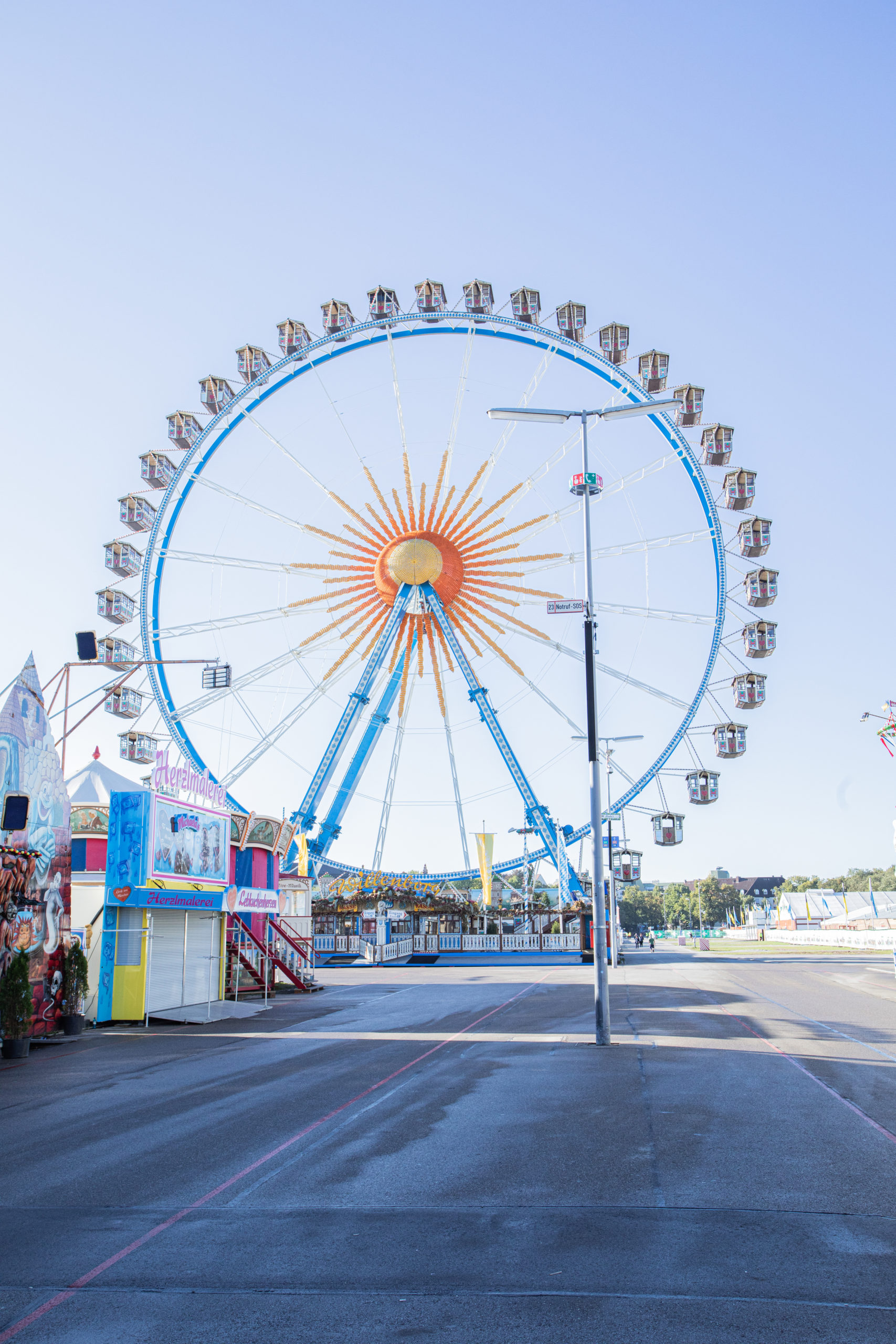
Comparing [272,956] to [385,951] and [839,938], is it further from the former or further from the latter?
[839,938]

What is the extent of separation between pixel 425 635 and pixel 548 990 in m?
14.5

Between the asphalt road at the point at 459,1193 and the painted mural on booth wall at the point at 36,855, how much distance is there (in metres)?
3.44

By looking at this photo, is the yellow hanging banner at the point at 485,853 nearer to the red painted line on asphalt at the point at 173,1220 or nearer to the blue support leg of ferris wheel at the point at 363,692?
the blue support leg of ferris wheel at the point at 363,692

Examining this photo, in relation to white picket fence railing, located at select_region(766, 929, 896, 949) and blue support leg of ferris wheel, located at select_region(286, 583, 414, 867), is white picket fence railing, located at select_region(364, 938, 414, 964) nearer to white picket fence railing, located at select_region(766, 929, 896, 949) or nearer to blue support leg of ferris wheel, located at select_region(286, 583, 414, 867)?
blue support leg of ferris wheel, located at select_region(286, 583, 414, 867)

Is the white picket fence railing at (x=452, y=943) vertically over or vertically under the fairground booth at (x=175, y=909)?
under

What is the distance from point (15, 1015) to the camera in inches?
698

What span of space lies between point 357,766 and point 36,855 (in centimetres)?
2087

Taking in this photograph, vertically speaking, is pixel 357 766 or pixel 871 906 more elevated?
pixel 357 766

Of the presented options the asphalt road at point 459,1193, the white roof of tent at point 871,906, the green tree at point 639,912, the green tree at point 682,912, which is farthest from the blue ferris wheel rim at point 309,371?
the green tree at point 682,912

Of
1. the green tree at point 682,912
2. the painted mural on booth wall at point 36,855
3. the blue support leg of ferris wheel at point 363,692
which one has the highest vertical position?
the blue support leg of ferris wheel at point 363,692

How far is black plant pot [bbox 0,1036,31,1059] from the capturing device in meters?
17.7

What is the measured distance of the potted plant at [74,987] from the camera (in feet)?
68.0

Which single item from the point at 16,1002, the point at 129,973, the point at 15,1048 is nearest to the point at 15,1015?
the point at 16,1002

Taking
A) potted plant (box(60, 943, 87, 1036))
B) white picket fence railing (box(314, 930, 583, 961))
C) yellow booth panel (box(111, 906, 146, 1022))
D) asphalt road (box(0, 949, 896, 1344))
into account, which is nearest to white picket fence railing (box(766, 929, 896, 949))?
white picket fence railing (box(314, 930, 583, 961))
